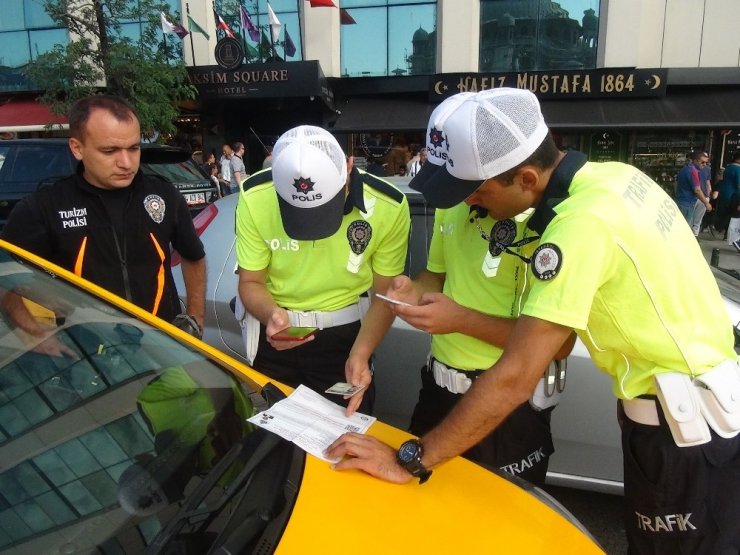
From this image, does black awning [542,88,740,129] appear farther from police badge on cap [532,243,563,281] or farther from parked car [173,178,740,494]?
police badge on cap [532,243,563,281]

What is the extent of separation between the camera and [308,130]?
184 centimetres

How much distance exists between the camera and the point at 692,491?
1.31 m

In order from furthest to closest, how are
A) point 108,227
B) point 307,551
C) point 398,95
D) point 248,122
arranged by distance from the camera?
point 248,122 < point 398,95 < point 108,227 < point 307,551

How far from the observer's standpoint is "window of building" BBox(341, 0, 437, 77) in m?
12.4

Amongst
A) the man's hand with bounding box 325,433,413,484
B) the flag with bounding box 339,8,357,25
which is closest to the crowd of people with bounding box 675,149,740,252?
the flag with bounding box 339,8,357,25

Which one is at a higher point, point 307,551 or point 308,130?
point 308,130

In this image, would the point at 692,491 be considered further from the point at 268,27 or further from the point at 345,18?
the point at 268,27

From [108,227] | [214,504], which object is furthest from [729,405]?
[108,227]

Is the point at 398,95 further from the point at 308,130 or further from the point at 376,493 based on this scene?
the point at 376,493

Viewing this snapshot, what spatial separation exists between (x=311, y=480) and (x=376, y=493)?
→ 0.15 meters

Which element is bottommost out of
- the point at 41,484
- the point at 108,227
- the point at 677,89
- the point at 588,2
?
the point at 41,484

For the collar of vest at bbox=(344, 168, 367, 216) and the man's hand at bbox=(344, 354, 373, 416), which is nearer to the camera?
the man's hand at bbox=(344, 354, 373, 416)

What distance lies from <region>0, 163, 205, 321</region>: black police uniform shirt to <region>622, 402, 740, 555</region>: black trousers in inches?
65.9

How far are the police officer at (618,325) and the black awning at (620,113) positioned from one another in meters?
10.8
